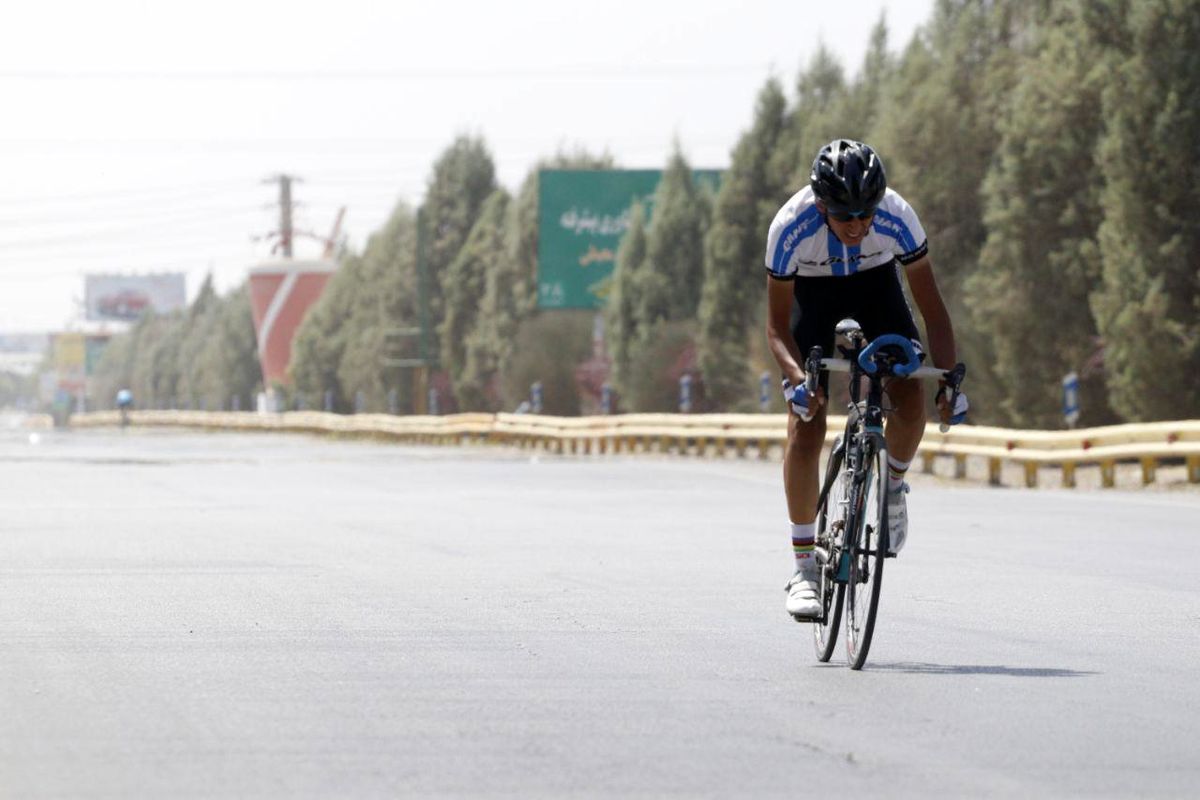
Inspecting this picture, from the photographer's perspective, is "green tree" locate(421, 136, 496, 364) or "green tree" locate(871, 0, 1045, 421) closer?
"green tree" locate(871, 0, 1045, 421)

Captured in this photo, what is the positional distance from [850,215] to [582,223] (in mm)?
50733

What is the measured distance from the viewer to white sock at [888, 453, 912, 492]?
8578 millimetres

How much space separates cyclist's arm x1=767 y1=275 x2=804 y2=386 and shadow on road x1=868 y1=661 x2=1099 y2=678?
1.07 meters

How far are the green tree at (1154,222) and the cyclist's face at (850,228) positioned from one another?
814 inches

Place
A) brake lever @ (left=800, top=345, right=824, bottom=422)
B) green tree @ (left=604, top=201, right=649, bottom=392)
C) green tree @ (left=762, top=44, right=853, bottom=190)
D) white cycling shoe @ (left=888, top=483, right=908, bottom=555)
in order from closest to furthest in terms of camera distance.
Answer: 1. brake lever @ (left=800, top=345, right=824, bottom=422)
2. white cycling shoe @ (left=888, top=483, right=908, bottom=555)
3. green tree @ (left=762, top=44, right=853, bottom=190)
4. green tree @ (left=604, top=201, right=649, bottom=392)

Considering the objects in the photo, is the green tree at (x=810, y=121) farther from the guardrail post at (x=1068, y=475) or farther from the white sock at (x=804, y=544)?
the white sock at (x=804, y=544)

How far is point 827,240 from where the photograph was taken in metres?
8.61

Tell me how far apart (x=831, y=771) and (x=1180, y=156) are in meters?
24.2

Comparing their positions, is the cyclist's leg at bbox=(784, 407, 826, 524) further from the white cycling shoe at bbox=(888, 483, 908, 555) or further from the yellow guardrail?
the yellow guardrail

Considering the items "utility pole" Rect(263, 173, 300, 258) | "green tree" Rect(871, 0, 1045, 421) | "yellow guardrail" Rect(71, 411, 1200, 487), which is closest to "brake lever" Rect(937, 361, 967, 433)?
"yellow guardrail" Rect(71, 411, 1200, 487)

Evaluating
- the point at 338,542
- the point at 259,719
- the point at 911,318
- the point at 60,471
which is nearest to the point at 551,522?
the point at 338,542

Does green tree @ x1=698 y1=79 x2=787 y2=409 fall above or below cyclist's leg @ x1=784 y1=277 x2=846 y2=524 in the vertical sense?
above

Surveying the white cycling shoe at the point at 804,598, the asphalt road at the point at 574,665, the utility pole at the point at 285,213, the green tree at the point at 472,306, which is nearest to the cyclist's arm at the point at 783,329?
the white cycling shoe at the point at 804,598

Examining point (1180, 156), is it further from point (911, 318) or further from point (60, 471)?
point (911, 318)
